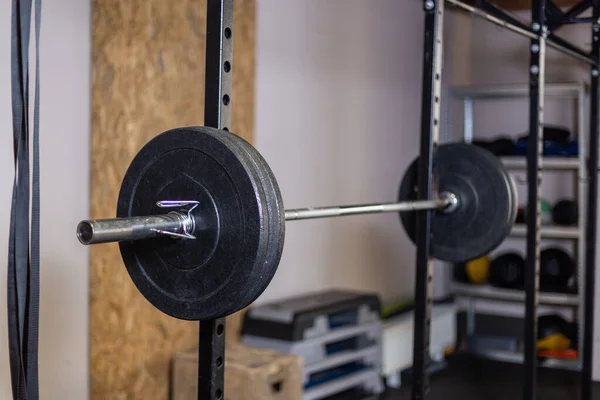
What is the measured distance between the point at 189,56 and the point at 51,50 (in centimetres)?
54

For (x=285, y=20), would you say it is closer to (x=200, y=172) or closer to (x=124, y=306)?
(x=124, y=306)

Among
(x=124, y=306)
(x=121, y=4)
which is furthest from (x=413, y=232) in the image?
(x=121, y=4)

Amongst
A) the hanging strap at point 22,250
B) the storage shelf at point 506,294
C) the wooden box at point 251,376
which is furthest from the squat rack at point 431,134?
the storage shelf at point 506,294

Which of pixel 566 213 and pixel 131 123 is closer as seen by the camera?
pixel 131 123

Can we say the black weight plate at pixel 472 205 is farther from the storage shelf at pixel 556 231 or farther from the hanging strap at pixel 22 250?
the storage shelf at pixel 556 231

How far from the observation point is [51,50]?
7.06 ft

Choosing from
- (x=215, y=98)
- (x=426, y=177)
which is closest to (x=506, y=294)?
(x=426, y=177)

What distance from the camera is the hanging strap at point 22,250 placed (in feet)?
3.36

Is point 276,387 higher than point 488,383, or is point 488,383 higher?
point 276,387

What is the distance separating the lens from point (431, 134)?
183 centimetres

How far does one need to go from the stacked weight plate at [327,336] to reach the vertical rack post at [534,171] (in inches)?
31.5

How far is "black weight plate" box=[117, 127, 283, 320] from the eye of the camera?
3.71 feet

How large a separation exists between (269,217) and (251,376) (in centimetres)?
135

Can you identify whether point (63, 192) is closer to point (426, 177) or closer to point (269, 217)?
point (426, 177)
